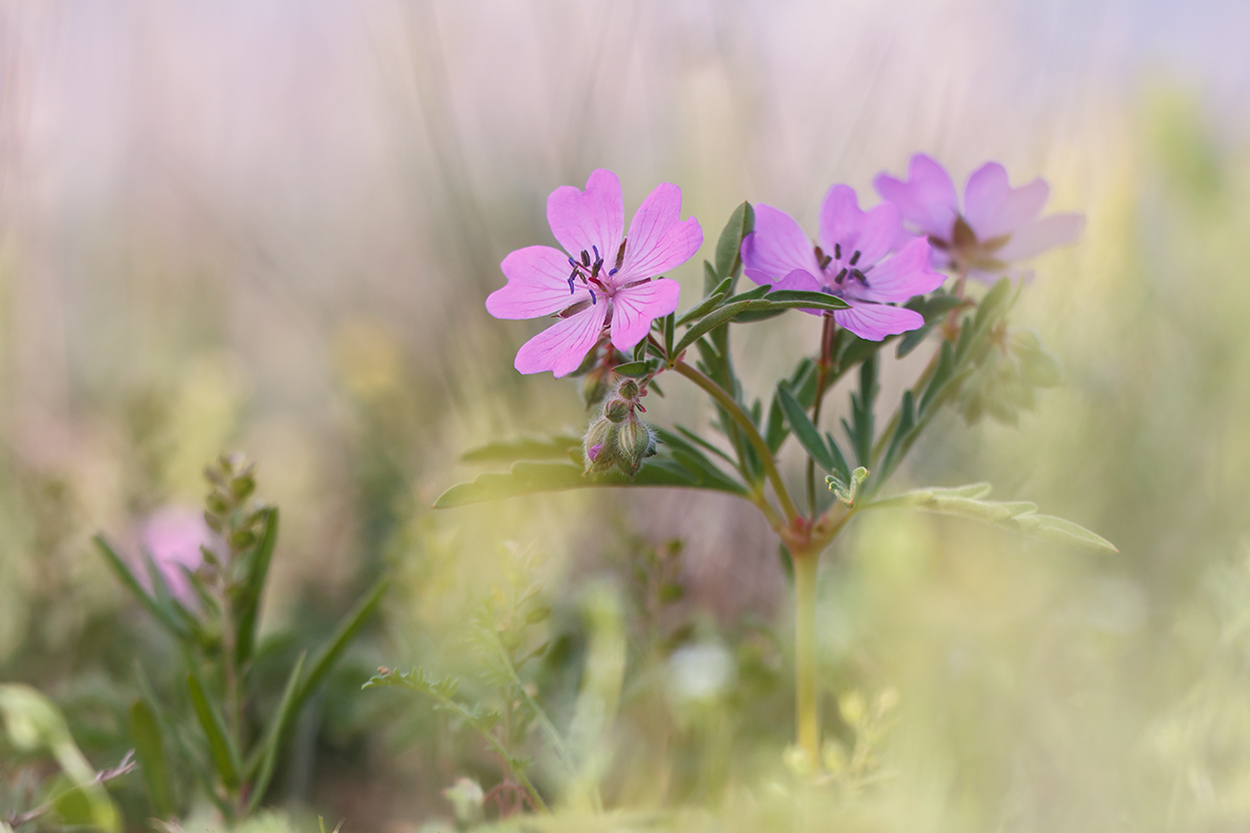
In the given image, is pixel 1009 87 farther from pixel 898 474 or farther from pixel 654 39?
pixel 898 474

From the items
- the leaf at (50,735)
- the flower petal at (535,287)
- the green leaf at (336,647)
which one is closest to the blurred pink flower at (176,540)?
the leaf at (50,735)

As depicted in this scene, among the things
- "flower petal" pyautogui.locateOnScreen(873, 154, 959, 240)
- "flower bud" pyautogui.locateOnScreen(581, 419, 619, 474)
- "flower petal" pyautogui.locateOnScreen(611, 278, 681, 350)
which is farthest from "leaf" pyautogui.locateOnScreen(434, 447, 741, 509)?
"flower petal" pyautogui.locateOnScreen(873, 154, 959, 240)

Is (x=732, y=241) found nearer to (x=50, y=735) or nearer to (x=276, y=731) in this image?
(x=276, y=731)

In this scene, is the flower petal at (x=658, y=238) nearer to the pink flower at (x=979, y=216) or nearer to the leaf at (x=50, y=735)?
the pink flower at (x=979, y=216)

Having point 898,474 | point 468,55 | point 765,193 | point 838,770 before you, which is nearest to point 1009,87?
point 765,193

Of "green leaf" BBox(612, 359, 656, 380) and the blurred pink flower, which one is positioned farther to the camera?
the blurred pink flower

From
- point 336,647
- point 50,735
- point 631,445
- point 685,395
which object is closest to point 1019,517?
point 631,445

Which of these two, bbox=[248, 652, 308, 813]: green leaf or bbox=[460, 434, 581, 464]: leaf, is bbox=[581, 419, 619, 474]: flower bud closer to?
bbox=[460, 434, 581, 464]: leaf

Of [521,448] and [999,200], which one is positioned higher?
[999,200]
